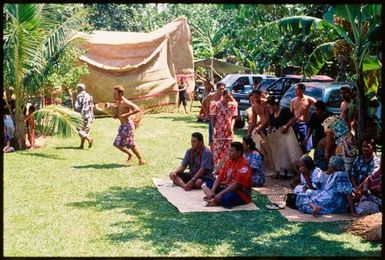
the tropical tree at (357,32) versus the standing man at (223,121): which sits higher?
the tropical tree at (357,32)

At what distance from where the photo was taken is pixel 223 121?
932 cm

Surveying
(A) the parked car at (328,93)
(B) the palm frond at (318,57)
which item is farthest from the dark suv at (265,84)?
(B) the palm frond at (318,57)

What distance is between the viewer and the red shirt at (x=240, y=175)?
711 cm

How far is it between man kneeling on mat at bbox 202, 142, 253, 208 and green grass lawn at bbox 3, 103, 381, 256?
292 mm

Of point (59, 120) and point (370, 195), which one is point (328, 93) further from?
point (59, 120)

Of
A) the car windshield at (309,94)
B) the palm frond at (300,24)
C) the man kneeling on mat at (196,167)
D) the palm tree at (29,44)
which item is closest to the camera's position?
the man kneeling on mat at (196,167)

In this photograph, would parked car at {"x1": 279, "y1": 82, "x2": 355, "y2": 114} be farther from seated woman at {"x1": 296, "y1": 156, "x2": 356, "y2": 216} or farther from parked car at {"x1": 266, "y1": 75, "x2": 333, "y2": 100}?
seated woman at {"x1": 296, "y1": 156, "x2": 356, "y2": 216}

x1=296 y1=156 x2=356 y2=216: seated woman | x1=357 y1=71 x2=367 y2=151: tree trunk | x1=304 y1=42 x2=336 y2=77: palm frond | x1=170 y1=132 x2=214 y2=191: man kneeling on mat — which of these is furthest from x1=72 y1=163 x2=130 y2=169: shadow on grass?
x1=357 y1=71 x2=367 y2=151: tree trunk

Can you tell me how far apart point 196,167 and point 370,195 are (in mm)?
2599

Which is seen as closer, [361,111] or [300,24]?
[361,111]

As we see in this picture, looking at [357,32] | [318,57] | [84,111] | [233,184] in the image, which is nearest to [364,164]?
[233,184]

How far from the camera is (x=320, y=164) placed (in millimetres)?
8750

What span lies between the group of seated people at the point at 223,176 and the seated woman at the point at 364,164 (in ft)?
4.40

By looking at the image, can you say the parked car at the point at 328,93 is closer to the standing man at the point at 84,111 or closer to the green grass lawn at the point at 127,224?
the green grass lawn at the point at 127,224
